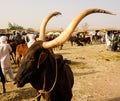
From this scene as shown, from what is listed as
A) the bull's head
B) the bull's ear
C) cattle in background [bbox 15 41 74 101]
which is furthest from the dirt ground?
the bull's ear

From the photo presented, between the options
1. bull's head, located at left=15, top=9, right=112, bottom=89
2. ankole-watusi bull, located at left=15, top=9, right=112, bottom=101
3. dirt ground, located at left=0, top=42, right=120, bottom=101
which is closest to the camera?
ankole-watusi bull, located at left=15, top=9, right=112, bottom=101

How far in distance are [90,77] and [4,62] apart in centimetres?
420

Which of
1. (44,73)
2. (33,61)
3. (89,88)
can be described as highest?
(33,61)

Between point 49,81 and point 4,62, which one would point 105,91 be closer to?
point 4,62

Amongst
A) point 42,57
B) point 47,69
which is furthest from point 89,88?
point 42,57

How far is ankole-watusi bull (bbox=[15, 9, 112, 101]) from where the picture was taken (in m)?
4.24

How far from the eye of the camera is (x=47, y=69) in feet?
15.4

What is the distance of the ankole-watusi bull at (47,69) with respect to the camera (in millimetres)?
4238

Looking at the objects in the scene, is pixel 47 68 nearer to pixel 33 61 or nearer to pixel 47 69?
pixel 47 69

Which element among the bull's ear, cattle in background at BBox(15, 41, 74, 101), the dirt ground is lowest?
the dirt ground

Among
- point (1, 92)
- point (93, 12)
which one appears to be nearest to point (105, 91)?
point (1, 92)

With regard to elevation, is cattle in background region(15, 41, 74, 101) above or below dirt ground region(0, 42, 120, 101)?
above

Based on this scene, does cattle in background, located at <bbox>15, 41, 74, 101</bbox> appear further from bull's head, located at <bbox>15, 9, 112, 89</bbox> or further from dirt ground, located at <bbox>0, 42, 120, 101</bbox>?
dirt ground, located at <bbox>0, 42, 120, 101</bbox>

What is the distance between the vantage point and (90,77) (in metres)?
11.1
